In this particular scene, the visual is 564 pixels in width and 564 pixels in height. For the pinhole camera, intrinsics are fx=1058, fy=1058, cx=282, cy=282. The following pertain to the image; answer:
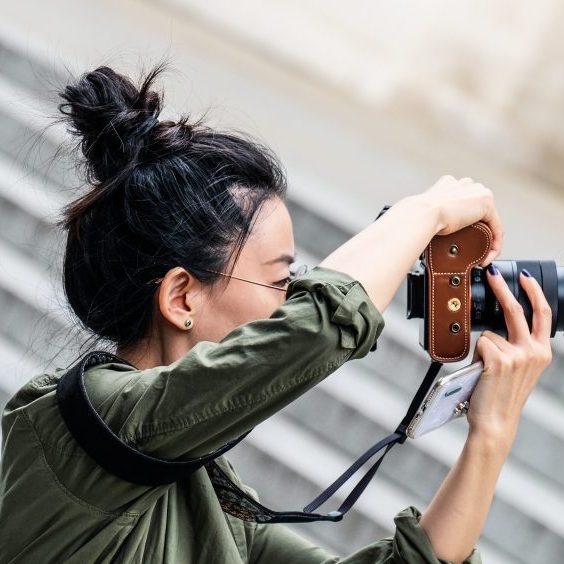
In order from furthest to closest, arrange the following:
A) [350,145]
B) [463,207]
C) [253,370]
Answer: [350,145], [463,207], [253,370]

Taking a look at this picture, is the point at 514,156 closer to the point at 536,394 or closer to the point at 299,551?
the point at 536,394

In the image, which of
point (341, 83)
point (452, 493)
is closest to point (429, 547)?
point (452, 493)

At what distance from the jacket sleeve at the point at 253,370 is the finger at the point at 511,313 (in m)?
0.20

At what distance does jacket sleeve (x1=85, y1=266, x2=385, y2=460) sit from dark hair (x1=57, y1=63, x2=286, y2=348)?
230 mm

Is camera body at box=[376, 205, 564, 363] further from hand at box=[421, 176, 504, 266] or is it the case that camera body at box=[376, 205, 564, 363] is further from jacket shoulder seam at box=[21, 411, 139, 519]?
jacket shoulder seam at box=[21, 411, 139, 519]

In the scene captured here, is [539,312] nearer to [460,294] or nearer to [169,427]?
[460,294]

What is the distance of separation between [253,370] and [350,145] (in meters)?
2.31

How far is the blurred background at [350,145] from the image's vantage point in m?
2.70

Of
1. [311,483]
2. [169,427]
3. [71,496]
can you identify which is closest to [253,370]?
[169,427]

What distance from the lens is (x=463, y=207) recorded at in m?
1.04

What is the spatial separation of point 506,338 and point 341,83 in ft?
7.21

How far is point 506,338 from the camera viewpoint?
3.65 feet

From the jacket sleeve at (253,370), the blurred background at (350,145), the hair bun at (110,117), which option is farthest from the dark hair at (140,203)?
the blurred background at (350,145)

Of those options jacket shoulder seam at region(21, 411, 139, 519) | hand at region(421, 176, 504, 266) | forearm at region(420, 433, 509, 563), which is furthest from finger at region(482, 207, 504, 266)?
jacket shoulder seam at region(21, 411, 139, 519)
